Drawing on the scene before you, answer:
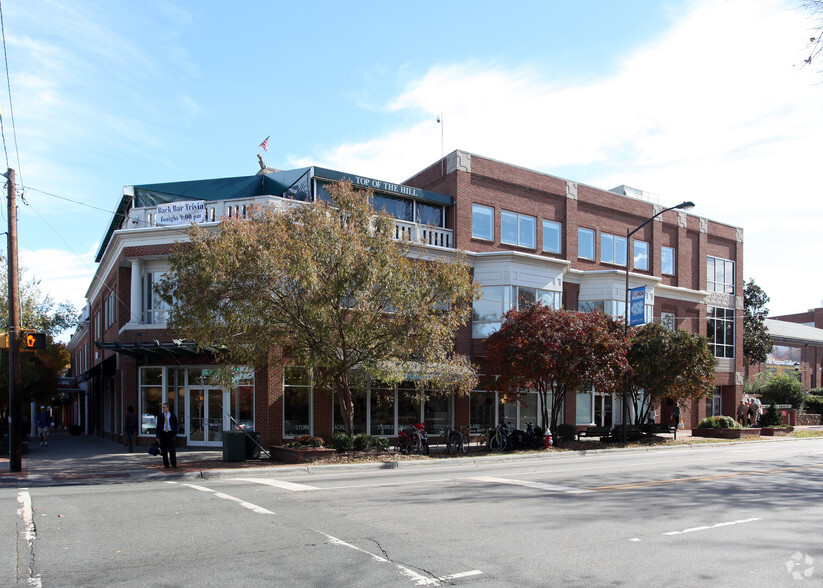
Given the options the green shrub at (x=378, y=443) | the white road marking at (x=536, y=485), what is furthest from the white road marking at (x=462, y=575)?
the green shrub at (x=378, y=443)

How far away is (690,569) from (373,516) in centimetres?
450

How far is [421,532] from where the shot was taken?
28.0ft

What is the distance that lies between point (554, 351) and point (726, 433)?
1441 centimetres

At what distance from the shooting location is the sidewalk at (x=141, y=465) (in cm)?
1554

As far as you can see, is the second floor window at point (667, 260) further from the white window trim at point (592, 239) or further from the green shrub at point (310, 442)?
the green shrub at point (310, 442)

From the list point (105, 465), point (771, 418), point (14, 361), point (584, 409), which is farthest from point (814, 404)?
point (14, 361)

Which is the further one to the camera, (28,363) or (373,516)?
(28,363)

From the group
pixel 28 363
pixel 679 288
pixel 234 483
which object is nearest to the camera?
pixel 234 483

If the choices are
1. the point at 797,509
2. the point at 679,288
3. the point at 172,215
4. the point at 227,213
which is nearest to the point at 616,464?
the point at 797,509

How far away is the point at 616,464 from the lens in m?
18.6

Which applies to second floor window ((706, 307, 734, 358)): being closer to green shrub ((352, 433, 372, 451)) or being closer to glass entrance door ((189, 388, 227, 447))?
green shrub ((352, 433, 372, 451))

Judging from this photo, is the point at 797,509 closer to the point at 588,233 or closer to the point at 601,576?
the point at 601,576

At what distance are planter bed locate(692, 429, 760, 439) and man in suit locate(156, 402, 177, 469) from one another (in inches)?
1002

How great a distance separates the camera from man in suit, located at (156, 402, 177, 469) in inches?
670
